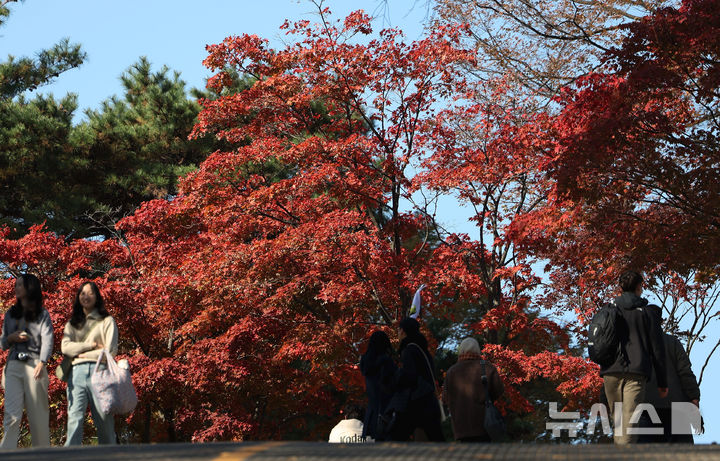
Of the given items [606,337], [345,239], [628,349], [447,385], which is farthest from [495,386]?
[345,239]

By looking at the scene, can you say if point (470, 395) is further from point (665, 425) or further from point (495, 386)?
point (665, 425)

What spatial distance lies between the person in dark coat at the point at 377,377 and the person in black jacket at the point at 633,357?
173cm

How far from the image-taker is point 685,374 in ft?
23.2

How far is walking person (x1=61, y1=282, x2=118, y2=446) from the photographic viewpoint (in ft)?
22.8

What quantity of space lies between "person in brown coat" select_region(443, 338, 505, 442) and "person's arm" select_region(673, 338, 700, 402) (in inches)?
57.3

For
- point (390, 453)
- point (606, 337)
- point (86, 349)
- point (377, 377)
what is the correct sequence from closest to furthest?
point (390, 453)
point (606, 337)
point (86, 349)
point (377, 377)

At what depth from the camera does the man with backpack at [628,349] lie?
6691 millimetres

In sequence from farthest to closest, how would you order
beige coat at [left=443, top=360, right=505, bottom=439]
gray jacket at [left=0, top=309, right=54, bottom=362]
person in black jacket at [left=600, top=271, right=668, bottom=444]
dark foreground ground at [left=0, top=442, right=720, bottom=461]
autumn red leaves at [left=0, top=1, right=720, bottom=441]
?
autumn red leaves at [left=0, top=1, right=720, bottom=441]
gray jacket at [left=0, top=309, right=54, bottom=362]
beige coat at [left=443, top=360, right=505, bottom=439]
person in black jacket at [left=600, top=271, right=668, bottom=444]
dark foreground ground at [left=0, top=442, right=720, bottom=461]

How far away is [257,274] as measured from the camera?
14.4 m

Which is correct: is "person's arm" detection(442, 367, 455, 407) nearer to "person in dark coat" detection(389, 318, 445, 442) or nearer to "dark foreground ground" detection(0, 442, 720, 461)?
"person in dark coat" detection(389, 318, 445, 442)

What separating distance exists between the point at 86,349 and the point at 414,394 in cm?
264

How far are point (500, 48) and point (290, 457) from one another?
1277 centimetres

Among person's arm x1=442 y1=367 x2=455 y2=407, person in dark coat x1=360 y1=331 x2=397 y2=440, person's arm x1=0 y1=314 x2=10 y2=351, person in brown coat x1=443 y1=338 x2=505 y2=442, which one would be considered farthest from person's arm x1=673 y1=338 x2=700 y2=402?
person's arm x1=0 y1=314 x2=10 y2=351

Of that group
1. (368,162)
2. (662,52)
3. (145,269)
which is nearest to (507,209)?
(368,162)
